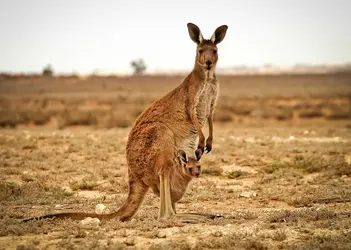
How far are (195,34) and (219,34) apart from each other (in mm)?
357

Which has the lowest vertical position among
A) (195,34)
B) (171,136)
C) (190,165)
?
(190,165)

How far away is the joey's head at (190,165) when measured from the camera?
25.9 ft

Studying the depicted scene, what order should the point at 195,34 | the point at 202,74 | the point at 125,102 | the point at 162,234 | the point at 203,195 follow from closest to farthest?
the point at 162,234, the point at 202,74, the point at 195,34, the point at 203,195, the point at 125,102

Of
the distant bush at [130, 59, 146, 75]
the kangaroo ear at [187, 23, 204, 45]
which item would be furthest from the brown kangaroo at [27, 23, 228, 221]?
the distant bush at [130, 59, 146, 75]

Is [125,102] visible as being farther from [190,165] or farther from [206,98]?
[190,165]

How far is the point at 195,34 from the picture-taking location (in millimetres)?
8828

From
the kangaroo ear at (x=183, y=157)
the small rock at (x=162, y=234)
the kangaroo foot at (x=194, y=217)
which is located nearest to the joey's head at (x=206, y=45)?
the kangaroo ear at (x=183, y=157)

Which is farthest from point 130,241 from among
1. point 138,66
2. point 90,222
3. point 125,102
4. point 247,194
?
point 138,66

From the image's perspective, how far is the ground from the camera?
6.76 meters

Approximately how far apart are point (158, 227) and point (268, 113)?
28.9 meters

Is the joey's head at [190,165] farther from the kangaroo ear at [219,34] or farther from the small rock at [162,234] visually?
the kangaroo ear at [219,34]

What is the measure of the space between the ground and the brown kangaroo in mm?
422

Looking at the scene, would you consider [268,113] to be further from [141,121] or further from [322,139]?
[141,121]

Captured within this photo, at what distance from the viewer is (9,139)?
1806 centimetres
